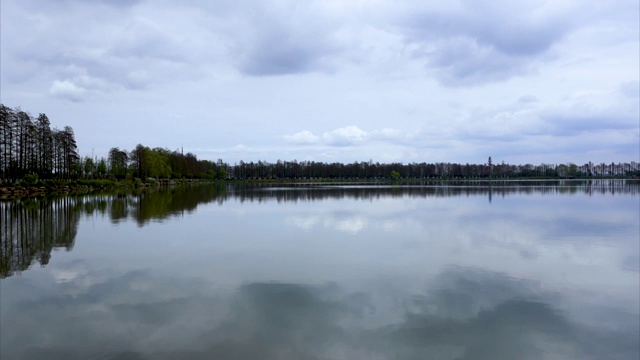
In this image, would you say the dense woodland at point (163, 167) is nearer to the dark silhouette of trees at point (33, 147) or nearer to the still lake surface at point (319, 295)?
the dark silhouette of trees at point (33, 147)

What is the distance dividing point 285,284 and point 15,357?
17.0ft

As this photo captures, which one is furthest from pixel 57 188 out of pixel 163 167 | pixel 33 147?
pixel 163 167

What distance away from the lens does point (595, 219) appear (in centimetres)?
2341

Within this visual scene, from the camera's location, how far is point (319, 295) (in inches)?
370

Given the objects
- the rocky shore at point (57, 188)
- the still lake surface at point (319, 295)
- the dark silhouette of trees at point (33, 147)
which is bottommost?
the still lake surface at point (319, 295)

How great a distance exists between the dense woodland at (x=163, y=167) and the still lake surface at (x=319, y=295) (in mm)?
46439

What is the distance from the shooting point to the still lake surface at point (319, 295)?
697 centimetres

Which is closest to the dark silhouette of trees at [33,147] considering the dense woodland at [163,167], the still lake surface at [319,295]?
the dense woodland at [163,167]

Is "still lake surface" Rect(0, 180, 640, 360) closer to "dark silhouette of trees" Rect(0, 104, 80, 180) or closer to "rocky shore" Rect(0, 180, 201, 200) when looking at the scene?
"rocky shore" Rect(0, 180, 201, 200)

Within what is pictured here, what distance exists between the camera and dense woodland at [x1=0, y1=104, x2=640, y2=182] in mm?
57094

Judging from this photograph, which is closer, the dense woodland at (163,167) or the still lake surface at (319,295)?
the still lake surface at (319,295)

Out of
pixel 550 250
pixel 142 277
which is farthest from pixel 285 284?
pixel 550 250

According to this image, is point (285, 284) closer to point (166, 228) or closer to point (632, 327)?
point (632, 327)

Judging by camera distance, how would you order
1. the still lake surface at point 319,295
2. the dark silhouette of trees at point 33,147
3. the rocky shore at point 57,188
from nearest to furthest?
1. the still lake surface at point 319,295
2. the rocky shore at point 57,188
3. the dark silhouette of trees at point 33,147
